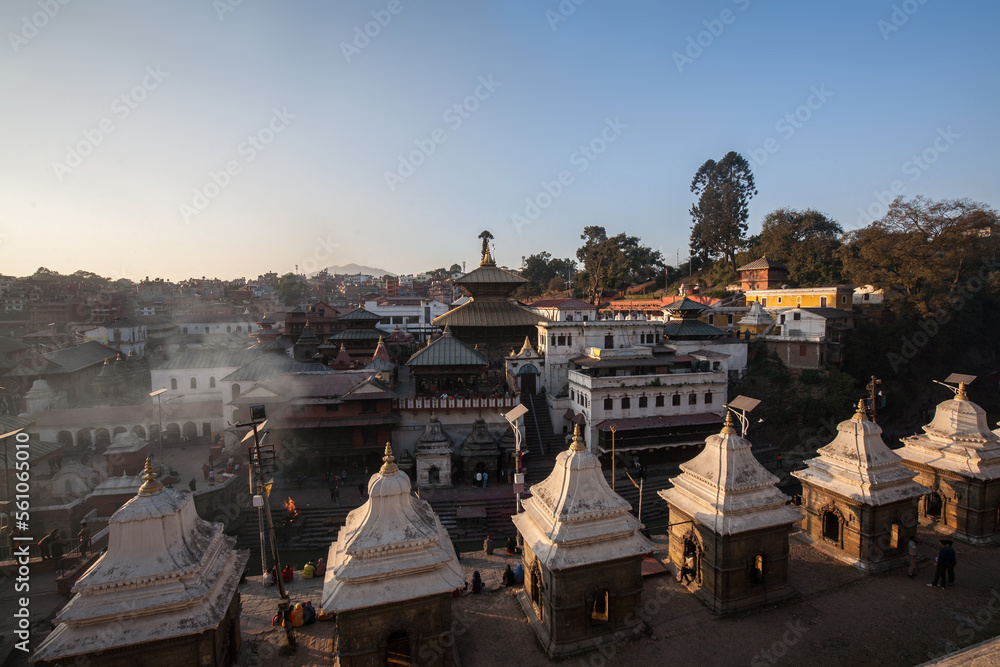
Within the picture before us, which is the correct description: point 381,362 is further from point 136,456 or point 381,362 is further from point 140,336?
point 140,336

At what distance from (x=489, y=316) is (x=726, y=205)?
38829 mm

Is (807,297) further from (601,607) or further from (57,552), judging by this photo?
(57,552)

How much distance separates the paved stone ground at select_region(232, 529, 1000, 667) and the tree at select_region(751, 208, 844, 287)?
4015 centimetres

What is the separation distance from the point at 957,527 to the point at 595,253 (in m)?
53.2

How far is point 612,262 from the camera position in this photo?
63.7m

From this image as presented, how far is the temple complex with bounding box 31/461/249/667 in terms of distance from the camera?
273 inches

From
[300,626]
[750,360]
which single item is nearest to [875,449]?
[300,626]

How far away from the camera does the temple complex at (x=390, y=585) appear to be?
7.66m

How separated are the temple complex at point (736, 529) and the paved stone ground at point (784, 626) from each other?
0.40 m

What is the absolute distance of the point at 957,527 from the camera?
13.1 metres

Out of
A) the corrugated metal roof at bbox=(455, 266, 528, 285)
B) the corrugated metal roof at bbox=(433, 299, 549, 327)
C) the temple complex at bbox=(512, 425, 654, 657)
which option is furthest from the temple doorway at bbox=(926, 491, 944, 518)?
the corrugated metal roof at bbox=(455, 266, 528, 285)

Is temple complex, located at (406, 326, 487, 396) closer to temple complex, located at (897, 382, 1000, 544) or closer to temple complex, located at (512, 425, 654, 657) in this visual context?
temple complex, located at (512, 425, 654, 657)

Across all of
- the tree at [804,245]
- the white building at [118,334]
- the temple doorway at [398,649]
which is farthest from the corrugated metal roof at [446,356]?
the white building at [118,334]

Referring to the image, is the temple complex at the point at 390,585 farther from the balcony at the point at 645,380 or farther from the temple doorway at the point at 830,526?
the balcony at the point at 645,380
